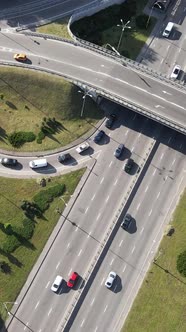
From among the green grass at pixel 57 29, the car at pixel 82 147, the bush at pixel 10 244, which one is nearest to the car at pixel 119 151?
the car at pixel 82 147

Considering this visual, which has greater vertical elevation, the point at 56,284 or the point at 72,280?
the point at 72,280

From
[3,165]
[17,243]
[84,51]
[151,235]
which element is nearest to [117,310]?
[151,235]

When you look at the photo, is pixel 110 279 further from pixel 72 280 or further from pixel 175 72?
pixel 175 72

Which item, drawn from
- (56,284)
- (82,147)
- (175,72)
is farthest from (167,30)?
(56,284)

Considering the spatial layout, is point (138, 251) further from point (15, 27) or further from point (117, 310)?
point (15, 27)

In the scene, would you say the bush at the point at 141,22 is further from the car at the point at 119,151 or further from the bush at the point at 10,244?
the bush at the point at 10,244

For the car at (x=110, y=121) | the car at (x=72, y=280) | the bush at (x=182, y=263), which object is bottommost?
the car at (x=72, y=280)
